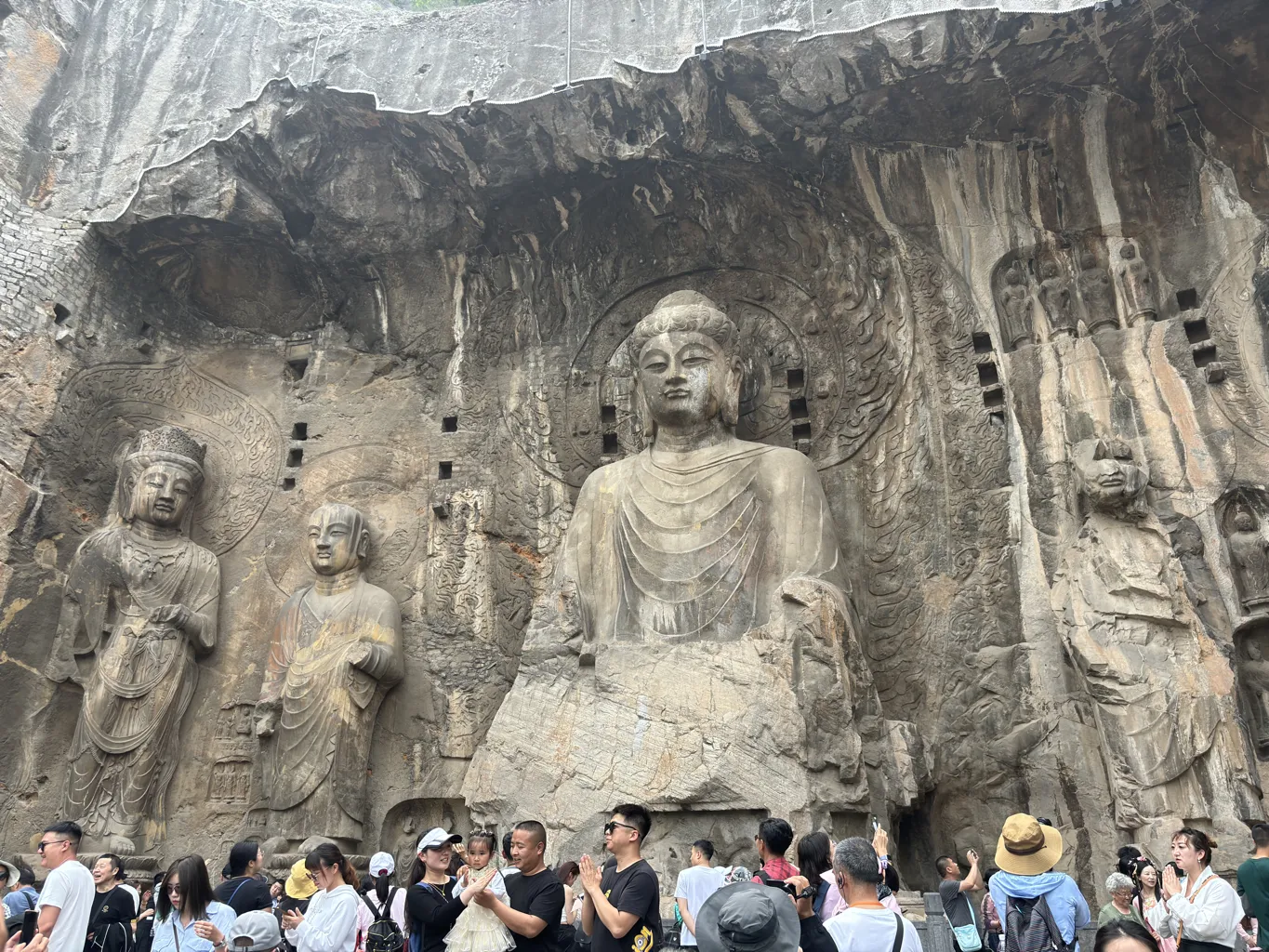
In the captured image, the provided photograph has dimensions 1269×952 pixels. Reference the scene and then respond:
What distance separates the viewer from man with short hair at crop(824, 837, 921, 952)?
2861 mm

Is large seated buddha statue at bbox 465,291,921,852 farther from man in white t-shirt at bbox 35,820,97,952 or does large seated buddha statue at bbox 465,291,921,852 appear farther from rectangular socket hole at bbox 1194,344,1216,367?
man in white t-shirt at bbox 35,820,97,952

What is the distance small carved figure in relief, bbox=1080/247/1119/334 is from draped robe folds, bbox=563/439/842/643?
91.8 inches

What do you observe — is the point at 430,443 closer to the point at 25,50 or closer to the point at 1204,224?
the point at 25,50

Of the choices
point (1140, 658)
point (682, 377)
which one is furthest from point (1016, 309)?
point (1140, 658)

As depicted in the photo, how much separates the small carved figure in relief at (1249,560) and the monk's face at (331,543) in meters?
6.11

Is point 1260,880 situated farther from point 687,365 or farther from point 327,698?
point 327,698

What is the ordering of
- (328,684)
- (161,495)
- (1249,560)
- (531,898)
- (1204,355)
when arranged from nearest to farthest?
1. (531,898)
2. (1249,560)
3. (1204,355)
4. (328,684)
5. (161,495)

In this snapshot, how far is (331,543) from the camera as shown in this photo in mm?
8578

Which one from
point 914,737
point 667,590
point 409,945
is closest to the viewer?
point 409,945

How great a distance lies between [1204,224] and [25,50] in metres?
9.38

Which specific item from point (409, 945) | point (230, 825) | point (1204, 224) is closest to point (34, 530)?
point (230, 825)

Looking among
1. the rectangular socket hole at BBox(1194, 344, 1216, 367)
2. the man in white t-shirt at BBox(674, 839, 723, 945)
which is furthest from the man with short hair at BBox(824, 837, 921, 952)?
the rectangular socket hole at BBox(1194, 344, 1216, 367)

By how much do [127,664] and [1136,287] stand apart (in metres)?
7.63

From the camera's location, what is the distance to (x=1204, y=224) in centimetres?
793
